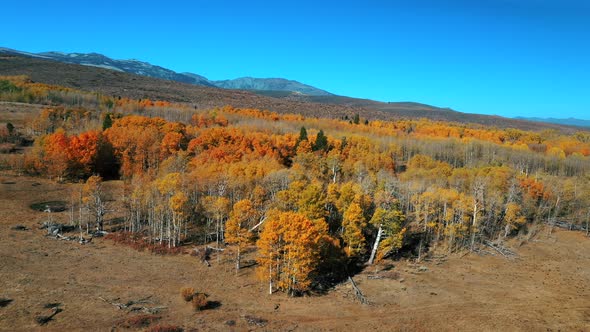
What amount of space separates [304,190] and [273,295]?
19.2 meters

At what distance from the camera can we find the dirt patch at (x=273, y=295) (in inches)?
1443

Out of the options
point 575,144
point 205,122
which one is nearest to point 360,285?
point 205,122

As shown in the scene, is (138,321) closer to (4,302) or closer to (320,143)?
(4,302)

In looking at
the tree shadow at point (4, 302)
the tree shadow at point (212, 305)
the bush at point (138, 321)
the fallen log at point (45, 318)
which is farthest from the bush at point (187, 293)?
the tree shadow at point (4, 302)

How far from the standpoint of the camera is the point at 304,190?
59.1 meters

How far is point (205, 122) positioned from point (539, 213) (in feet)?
339

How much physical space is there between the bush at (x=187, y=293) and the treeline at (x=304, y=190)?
8.32 m

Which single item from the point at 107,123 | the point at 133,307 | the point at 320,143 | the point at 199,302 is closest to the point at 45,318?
the point at 133,307

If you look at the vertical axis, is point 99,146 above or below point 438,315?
above

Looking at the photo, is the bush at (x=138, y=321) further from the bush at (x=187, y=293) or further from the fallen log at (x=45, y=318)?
the fallen log at (x=45, y=318)

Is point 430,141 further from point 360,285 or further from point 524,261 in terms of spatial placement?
point 360,285

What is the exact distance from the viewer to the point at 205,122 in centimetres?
13575

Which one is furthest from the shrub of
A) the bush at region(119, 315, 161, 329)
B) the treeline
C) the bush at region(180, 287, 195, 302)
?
the treeline

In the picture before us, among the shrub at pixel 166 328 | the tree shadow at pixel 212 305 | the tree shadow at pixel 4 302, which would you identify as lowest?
the tree shadow at pixel 212 305
